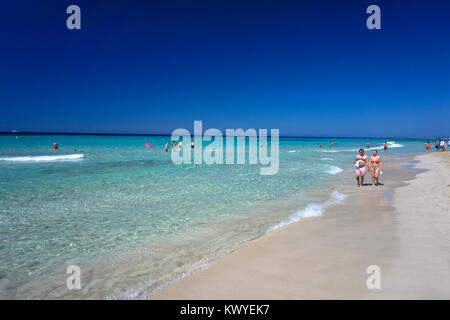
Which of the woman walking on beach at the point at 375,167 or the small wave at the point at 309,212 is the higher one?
the woman walking on beach at the point at 375,167

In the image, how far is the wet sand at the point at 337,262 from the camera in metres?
3.51

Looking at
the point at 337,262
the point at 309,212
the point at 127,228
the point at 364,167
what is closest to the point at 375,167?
the point at 364,167

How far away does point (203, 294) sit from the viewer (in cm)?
356

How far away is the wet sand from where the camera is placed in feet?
11.5

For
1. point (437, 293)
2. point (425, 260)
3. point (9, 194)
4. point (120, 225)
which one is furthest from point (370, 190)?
point (9, 194)

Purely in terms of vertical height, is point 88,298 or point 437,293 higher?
point 437,293

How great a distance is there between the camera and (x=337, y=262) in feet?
14.2

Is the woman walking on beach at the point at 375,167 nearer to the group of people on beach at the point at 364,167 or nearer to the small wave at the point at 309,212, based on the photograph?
the group of people on beach at the point at 364,167

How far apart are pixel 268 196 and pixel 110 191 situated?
689 cm

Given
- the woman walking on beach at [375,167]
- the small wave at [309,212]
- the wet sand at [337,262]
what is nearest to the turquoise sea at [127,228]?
the small wave at [309,212]

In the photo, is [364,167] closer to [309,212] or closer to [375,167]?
[375,167]

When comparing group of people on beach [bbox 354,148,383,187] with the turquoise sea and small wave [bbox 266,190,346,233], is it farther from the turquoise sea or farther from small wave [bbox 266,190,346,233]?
small wave [bbox 266,190,346,233]

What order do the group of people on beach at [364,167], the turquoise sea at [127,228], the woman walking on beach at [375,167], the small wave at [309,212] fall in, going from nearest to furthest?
the turquoise sea at [127,228], the small wave at [309,212], the group of people on beach at [364,167], the woman walking on beach at [375,167]

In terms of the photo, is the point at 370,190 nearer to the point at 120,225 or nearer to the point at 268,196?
the point at 268,196
